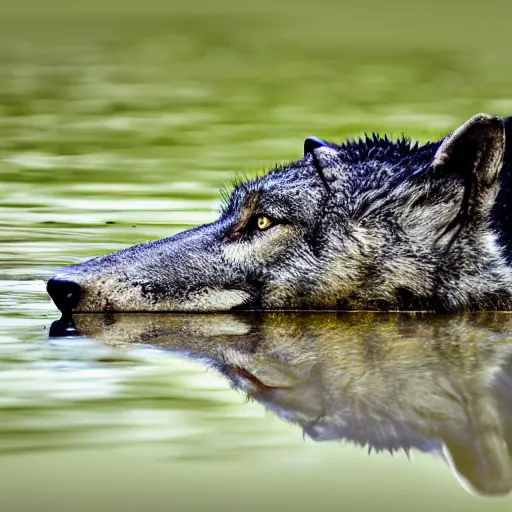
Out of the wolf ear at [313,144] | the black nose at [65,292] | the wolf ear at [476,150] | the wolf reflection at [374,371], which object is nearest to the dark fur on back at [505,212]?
the wolf ear at [476,150]

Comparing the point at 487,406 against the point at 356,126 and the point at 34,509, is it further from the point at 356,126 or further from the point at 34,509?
the point at 356,126

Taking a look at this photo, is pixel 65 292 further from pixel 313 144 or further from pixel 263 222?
pixel 313 144

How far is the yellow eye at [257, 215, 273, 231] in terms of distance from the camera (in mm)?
8781

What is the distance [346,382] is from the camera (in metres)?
6.13

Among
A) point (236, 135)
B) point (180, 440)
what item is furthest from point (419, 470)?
point (236, 135)

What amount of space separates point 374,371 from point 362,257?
212cm

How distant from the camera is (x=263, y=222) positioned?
347 inches

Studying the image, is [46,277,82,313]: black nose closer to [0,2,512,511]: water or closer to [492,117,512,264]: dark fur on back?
[0,2,512,511]: water

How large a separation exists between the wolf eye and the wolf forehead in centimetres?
5

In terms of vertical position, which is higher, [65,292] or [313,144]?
[313,144]

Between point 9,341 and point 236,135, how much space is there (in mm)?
9874

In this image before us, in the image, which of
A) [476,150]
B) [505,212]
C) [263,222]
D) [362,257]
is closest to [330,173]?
[263,222]

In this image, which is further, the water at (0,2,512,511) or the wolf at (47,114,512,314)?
the wolf at (47,114,512,314)

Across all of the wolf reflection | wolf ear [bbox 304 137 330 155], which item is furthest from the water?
wolf ear [bbox 304 137 330 155]
